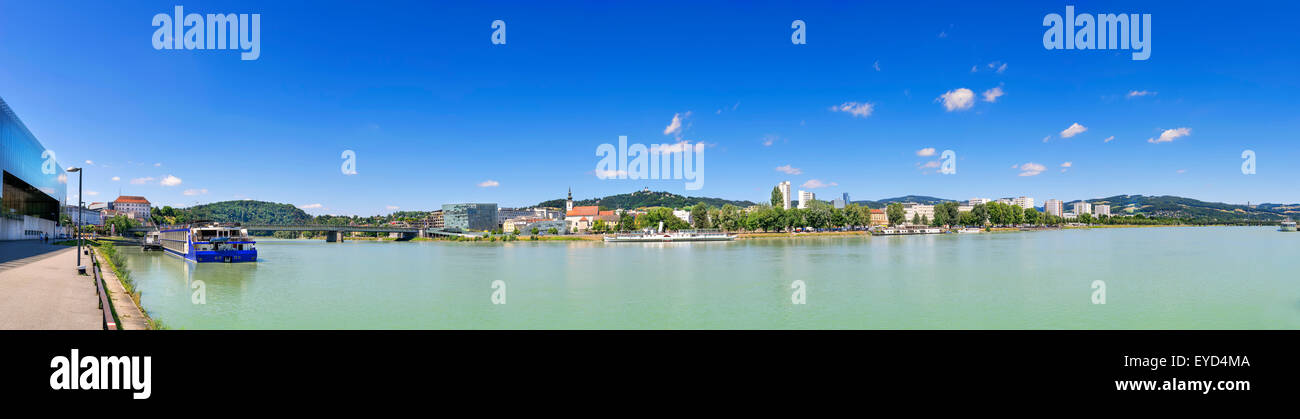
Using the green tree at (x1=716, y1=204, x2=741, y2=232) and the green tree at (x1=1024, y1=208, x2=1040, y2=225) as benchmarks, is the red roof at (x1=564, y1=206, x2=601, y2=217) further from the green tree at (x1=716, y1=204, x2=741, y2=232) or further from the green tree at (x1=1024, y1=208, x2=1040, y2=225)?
the green tree at (x1=1024, y1=208, x2=1040, y2=225)

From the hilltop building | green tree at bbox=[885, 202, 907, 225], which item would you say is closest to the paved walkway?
green tree at bbox=[885, 202, 907, 225]

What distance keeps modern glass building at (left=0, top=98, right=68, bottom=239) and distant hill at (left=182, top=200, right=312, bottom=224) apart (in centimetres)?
4788

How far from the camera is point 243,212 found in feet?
319

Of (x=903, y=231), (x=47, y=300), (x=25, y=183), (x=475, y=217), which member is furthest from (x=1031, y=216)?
(x=25, y=183)

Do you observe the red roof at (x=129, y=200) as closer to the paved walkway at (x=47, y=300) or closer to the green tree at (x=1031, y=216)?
the paved walkway at (x=47, y=300)

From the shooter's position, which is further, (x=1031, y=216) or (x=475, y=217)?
(x=475, y=217)

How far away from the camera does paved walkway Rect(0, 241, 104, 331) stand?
323 inches

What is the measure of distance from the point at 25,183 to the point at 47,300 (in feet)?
133

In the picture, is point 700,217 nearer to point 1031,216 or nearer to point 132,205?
point 1031,216
